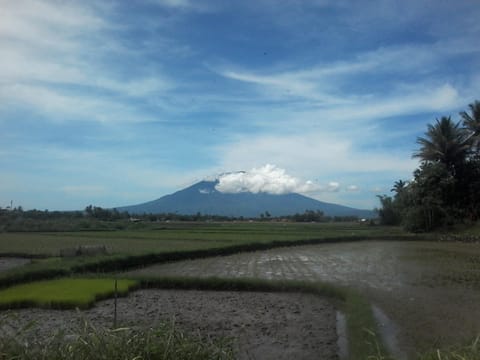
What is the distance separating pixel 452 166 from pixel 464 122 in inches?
109

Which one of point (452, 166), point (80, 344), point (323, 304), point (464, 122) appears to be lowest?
point (323, 304)

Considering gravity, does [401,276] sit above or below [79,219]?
below

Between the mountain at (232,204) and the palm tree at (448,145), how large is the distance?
5030 inches

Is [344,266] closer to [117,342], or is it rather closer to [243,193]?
[117,342]

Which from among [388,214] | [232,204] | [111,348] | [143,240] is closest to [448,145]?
[388,214]

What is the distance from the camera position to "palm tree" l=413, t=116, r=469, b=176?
25.7 metres

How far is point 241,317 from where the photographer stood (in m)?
7.02

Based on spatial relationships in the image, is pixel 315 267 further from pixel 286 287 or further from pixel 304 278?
pixel 286 287

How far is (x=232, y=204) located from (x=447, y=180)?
15858 cm

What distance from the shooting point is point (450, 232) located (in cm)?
2402

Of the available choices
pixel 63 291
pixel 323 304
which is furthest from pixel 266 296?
pixel 63 291

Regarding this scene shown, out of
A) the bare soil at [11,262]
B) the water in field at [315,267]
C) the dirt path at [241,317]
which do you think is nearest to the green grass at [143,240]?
the bare soil at [11,262]

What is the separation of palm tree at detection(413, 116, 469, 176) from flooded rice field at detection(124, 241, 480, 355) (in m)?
10.9

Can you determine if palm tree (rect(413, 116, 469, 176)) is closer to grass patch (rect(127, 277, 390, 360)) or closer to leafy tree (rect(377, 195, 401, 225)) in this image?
leafy tree (rect(377, 195, 401, 225))
